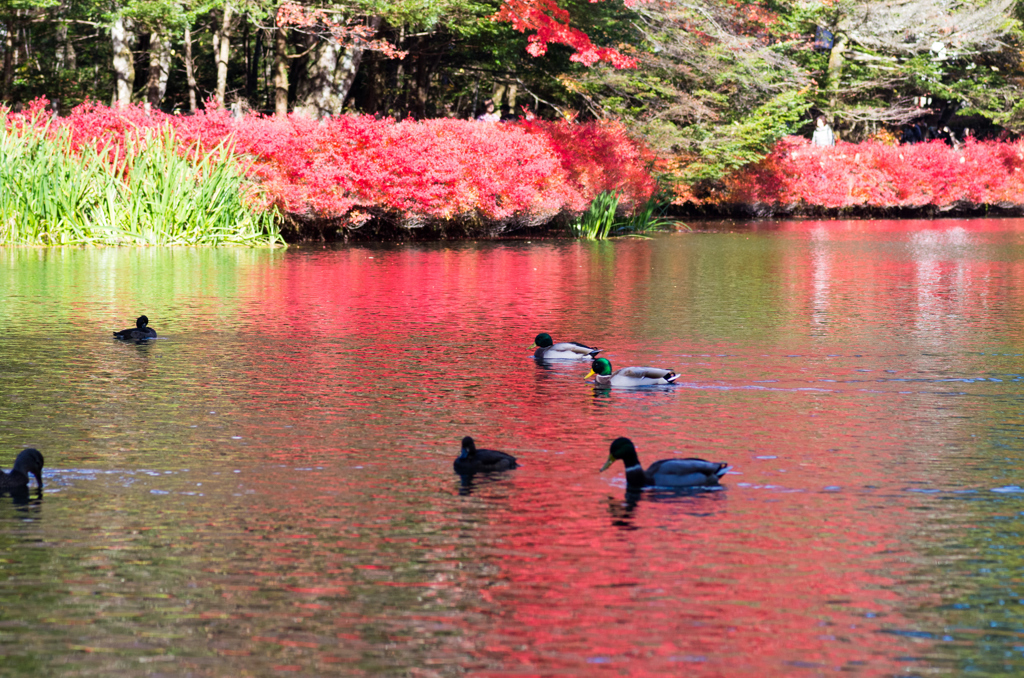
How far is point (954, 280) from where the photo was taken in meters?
21.0

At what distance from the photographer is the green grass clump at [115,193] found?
25.7m

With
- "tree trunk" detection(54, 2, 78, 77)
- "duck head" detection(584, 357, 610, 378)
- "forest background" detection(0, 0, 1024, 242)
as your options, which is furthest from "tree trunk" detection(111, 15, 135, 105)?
"duck head" detection(584, 357, 610, 378)

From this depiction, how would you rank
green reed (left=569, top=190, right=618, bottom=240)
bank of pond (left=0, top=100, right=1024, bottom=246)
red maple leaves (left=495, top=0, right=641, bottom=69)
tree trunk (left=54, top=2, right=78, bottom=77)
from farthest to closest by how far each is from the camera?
1. tree trunk (left=54, top=2, right=78, bottom=77)
2. green reed (left=569, top=190, right=618, bottom=240)
3. red maple leaves (left=495, top=0, right=641, bottom=69)
4. bank of pond (left=0, top=100, right=1024, bottom=246)

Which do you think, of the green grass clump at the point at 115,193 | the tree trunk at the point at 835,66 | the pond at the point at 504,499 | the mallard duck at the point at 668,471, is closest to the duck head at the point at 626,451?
the mallard duck at the point at 668,471

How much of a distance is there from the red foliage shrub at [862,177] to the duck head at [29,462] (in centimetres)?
3991

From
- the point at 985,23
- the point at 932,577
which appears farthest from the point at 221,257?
the point at 985,23

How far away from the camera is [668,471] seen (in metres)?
7.40

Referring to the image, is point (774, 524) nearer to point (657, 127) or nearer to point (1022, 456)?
point (1022, 456)

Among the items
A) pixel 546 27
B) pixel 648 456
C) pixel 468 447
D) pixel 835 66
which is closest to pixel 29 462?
pixel 468 447

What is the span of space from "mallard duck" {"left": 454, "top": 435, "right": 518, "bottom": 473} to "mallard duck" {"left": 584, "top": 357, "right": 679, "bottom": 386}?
10.1ft

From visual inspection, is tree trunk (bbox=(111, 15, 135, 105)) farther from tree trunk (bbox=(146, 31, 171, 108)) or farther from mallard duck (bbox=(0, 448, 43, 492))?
mallard duck (bbox=(0, 448, 43, 492))

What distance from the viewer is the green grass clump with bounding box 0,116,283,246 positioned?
25.7m

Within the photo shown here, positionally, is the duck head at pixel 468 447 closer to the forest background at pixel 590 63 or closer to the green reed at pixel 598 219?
the forest background at pixel 590 63

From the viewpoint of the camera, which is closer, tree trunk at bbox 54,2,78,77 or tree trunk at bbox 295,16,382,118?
tree trunk at bbox 295,16,382,118
